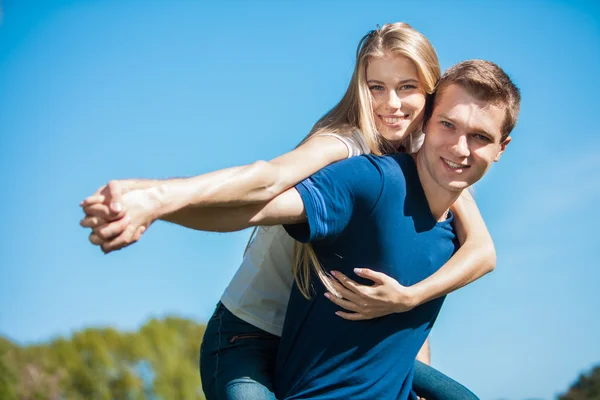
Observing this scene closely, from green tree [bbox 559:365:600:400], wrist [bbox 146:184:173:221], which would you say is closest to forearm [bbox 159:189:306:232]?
wrist [bbox 146:184:173:221]

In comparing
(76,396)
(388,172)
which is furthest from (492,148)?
(76,396)

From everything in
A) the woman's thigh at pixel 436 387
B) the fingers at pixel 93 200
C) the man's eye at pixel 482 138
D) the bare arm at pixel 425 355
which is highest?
the man's eye at pixel 482 138

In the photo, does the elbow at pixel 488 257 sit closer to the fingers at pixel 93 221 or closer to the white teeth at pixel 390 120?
the white teeth at pixel 390 120

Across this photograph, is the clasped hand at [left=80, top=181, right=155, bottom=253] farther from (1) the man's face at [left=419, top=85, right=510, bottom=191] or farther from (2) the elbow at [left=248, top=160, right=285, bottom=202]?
(1) the man's face at [left=419, top=85, right=510, bottom=191]

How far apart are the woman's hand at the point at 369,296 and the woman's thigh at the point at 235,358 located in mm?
643

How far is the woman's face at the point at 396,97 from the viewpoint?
4504 millimetres

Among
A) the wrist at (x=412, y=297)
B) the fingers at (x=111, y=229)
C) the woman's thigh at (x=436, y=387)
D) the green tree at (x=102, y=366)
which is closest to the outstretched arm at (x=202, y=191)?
the fingers at (x=111, y=229)

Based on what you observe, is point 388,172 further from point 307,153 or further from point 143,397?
point 143,397

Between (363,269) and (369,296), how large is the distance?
136 millimetres

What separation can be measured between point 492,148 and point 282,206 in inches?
54.9

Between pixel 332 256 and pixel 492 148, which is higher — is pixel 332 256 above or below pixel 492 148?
below

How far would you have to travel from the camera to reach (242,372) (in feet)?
14.0

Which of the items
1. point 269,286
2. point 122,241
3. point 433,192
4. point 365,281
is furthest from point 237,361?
point 122,241

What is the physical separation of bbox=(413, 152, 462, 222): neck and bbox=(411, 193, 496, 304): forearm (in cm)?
→ 29
